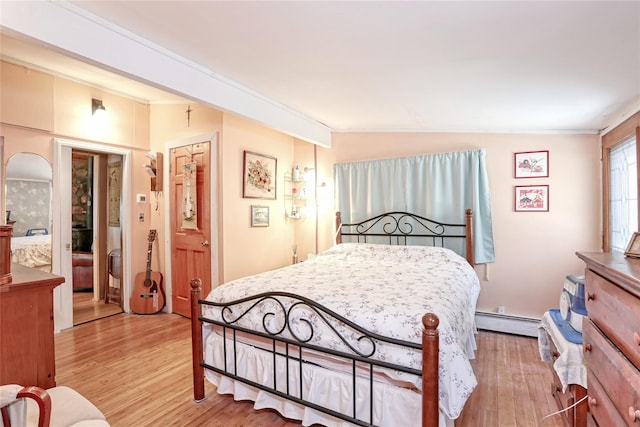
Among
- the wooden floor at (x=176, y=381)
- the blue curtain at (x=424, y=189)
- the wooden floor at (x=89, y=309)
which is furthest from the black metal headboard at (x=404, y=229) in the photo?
the wooden floor at (x=89, y=309)

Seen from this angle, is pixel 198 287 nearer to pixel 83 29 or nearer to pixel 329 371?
pixel 329 371

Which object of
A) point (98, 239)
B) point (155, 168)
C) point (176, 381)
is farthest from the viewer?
point (98, 239)

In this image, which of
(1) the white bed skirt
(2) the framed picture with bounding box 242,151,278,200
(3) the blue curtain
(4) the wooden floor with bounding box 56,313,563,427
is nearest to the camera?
(1) the white bed skirt

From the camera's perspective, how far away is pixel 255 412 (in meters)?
2.08

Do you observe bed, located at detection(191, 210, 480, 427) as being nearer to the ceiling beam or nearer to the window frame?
the ceiling beam

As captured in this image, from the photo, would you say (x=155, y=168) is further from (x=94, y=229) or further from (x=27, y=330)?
(x=27, y=330)

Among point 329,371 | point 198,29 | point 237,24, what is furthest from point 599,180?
point 198,29

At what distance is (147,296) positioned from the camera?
4.03m

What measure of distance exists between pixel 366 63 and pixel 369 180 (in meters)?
2.00

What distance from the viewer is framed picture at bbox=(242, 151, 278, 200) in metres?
3.85

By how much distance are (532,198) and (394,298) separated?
2336mm

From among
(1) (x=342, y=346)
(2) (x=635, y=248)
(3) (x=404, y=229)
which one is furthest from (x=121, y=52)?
(3) (x=404, y=229)

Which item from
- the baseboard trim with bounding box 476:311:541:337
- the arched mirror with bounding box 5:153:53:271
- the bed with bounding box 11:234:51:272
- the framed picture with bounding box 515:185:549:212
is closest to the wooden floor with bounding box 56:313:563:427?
the baseboard trim with bounding box 476:311:541:337

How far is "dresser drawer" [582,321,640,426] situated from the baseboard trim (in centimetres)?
204
